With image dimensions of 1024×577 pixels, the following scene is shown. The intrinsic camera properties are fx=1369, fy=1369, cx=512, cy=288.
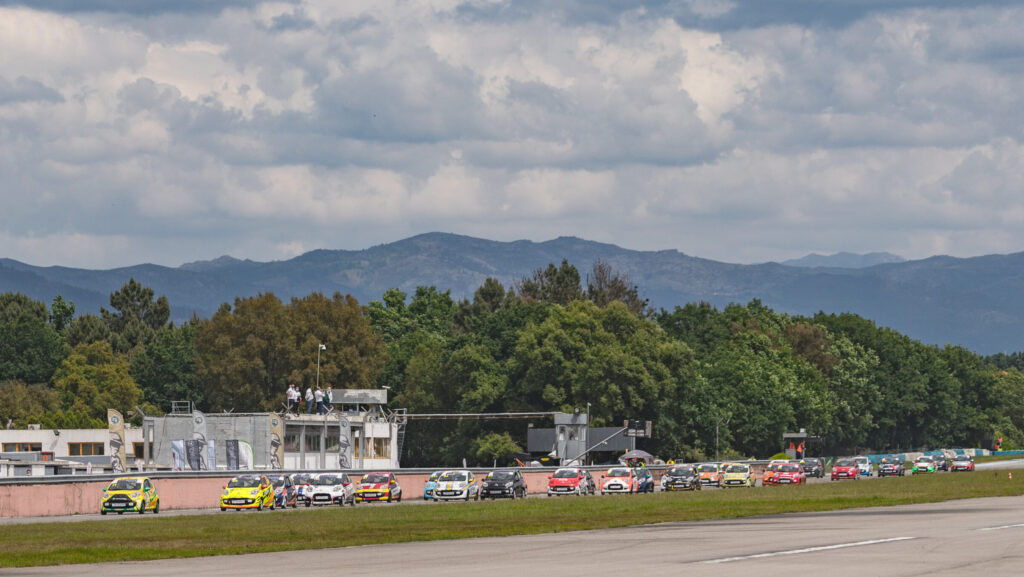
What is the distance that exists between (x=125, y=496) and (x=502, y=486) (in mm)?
23158

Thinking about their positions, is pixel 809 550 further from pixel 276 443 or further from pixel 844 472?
pixel 844 472

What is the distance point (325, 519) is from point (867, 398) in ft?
444

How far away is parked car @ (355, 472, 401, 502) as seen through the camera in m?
72.6

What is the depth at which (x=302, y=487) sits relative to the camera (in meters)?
69.6

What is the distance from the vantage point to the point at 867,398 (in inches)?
6939

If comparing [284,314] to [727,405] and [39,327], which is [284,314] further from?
[727,405]

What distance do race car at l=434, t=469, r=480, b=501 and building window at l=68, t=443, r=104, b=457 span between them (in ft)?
196

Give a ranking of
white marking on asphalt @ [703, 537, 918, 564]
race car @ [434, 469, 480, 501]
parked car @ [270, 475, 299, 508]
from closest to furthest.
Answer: white marking on asphalt @ [703, 537, 918, 564]
parked car @ [270, 475, 299, 508]
race car @ [434, 469, 480, 501]

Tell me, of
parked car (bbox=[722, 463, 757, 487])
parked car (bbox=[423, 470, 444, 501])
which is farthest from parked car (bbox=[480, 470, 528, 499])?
parked car (bbox=[722, 463, 757, 487])

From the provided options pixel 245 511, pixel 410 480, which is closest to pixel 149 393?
pixel 410 480

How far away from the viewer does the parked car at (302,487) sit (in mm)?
69062

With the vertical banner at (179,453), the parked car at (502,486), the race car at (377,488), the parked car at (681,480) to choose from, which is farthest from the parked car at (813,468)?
the vertical banner at (179,453)

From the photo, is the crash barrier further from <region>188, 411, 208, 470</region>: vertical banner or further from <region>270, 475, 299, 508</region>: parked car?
<region>188, 411, 208, 470</region>: vertical banner

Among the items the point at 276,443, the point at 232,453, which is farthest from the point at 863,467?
the point at 232,453
